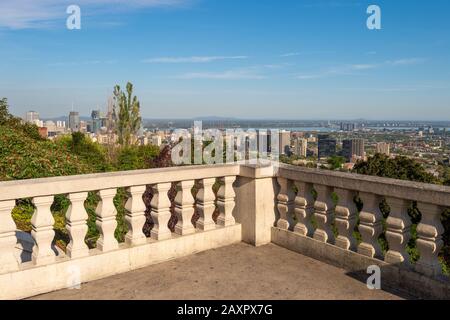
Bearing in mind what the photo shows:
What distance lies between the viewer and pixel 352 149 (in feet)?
69.2

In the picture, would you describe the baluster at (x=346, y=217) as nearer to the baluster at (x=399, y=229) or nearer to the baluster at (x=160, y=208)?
the baluster at (x=399, y=229)

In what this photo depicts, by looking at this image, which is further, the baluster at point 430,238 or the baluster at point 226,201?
the baluster at point 226,201

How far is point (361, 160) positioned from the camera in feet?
75.6

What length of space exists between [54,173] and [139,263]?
4.90 metres

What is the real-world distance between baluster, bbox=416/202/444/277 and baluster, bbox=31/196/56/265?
3.18 m

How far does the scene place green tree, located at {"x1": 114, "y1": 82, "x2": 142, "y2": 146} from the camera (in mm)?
28219

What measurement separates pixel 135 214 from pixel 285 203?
5.93 ft

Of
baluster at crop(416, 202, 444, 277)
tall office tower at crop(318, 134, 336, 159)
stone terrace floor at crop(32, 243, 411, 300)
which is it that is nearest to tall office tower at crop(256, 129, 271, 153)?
stone terrace floor at crop(32, 243, 411, 300)

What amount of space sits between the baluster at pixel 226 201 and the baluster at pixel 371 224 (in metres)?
1.59

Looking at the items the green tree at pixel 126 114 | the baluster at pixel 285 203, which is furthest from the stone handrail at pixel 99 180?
the green tree at pixel 126 114

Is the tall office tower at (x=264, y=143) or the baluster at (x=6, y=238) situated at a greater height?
the tall office tower at (x=264, y=143)

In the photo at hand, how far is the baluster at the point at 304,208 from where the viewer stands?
4.52 metres

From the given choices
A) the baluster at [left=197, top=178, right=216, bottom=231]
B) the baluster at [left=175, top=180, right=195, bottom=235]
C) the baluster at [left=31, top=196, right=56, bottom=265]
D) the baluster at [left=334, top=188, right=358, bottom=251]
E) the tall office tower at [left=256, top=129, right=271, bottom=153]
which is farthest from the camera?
the tall office tower at [left=256, top=129, right=271, bottom=153]

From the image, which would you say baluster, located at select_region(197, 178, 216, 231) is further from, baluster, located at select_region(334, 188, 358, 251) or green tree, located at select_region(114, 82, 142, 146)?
green tree, located at select_region(114, 82, 142, 146)
